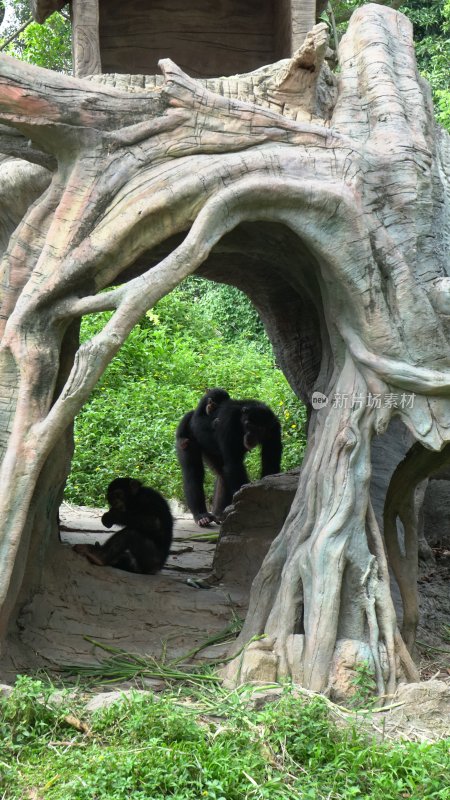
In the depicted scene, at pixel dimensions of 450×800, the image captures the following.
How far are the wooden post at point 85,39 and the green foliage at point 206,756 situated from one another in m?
4.41

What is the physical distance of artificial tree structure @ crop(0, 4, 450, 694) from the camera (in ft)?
18.2

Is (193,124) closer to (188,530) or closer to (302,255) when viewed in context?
(302,255)

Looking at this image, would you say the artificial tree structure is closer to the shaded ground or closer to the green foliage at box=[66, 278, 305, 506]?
the shaded ground

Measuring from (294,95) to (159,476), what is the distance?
263 inches

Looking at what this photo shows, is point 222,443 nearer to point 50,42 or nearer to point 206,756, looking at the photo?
point 206,756

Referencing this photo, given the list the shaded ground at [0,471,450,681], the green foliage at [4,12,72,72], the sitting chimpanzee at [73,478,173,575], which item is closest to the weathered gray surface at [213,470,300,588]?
the shaded ground at [0,471,450,681]

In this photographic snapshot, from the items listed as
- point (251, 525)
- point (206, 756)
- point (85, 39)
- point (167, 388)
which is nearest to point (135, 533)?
point (251, 525)

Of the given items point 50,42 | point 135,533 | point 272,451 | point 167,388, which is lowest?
point 135,533

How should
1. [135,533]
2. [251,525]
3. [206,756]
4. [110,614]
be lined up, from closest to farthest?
[206,756] → [110,614] → [135,533] → [251,525]

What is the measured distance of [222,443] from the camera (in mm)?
9922

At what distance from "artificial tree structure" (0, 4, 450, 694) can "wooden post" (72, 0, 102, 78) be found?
3.16 feet

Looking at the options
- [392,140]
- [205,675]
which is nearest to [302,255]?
[392,140]

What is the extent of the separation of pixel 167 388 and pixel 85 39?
7623mm

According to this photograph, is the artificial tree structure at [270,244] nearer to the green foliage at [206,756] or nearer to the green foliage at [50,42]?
the green foliage at [206,756]
